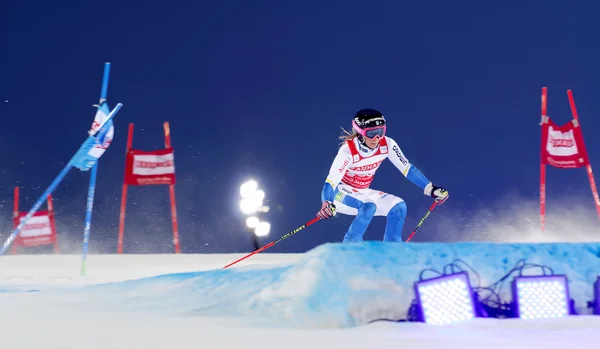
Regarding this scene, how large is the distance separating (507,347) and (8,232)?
311 inches

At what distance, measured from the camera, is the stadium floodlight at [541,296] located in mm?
2918

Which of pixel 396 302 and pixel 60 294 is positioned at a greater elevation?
pixel 396 302

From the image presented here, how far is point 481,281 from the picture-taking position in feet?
9.59

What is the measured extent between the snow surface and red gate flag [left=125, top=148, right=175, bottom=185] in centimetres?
460

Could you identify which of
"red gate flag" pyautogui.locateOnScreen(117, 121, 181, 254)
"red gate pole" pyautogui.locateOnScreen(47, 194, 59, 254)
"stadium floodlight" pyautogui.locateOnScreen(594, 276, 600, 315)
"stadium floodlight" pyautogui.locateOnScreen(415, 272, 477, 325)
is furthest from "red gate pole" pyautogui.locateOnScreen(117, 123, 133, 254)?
"stadium floodlight" pyautogui.locateOnScreen(594, 276, 600, 315)

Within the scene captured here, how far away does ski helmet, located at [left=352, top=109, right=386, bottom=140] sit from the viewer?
3973 mm

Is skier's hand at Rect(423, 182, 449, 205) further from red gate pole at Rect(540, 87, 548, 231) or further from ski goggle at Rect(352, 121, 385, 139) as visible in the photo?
red gate pole at Rect(540, 87, 548, 231)

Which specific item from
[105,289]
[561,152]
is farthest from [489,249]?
[561,152]

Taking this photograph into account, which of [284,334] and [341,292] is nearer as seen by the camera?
[284,334]

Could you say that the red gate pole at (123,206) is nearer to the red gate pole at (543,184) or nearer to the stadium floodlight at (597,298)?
the red gate pole at (543,184)

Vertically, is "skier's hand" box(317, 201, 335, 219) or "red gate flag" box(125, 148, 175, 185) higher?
A: "skier's hand" box(317, 201, 335, 219)

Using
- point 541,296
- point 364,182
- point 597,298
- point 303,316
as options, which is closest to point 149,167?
point 364,182

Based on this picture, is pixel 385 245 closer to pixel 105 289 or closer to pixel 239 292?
pixel 239 292

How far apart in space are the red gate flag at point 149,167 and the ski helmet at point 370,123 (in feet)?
15.4
